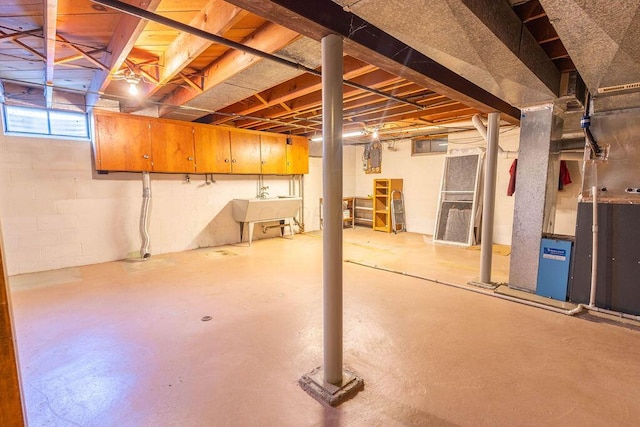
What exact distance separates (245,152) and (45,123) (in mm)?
A: 2862

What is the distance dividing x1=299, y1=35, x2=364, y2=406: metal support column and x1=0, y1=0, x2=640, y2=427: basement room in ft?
0.04

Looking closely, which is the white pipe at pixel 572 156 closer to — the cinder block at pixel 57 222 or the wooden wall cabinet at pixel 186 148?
the wooden wall cabinet at pixel 186 148

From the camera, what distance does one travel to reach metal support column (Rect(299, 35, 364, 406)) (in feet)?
5.42

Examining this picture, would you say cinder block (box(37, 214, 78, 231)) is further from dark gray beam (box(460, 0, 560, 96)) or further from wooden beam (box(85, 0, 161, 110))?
dark gray beam (box(460, 0, 560, 96))

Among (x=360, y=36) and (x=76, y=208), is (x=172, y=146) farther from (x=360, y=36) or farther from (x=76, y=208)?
(x=360, y=36)

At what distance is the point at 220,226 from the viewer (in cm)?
583

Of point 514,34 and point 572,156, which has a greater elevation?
point 514,34

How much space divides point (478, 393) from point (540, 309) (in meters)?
1.68

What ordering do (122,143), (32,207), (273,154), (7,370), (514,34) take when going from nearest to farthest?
1. (7,370)
2. (514,34)
3. (32,207)
4. (122,143)
5. (273,154)

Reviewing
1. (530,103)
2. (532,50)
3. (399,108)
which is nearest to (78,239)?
(399,108)

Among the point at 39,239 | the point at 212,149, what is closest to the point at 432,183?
the point at 212,149

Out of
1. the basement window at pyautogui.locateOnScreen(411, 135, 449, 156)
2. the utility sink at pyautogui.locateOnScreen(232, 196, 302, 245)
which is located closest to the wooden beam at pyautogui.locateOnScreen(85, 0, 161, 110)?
the utility sink at pyautogui.locateOnScreen(232, 196, 302, 245)

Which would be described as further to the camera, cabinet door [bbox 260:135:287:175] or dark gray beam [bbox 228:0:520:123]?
cabinet door [bbox 260:135:287:175]

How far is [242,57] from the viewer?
8.55 feet
